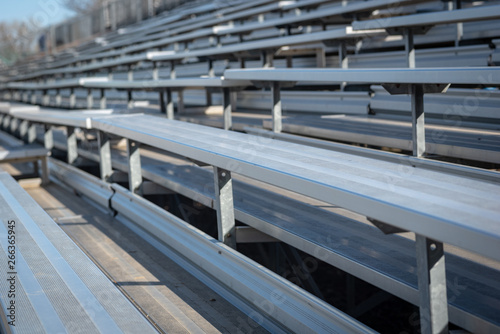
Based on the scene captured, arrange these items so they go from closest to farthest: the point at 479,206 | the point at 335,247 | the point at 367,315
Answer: the point at 479,206
the point at 335,247
the point at 367,315

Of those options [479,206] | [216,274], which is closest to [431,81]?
[479,206]

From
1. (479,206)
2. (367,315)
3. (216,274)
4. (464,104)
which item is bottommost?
(367,315)

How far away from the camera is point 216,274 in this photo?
294cm

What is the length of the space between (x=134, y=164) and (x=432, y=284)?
9.60ft

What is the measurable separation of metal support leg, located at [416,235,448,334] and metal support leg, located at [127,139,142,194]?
9.33 feet

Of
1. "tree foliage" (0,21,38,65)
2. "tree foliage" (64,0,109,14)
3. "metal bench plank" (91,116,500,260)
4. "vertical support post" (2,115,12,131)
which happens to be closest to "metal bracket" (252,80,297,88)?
"metal bench plank" (91,116,500,260)

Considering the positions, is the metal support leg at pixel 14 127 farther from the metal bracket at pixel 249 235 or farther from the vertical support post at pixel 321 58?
the metal bracket at pixel 249 235

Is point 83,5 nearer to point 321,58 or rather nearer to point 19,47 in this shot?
point 19,47

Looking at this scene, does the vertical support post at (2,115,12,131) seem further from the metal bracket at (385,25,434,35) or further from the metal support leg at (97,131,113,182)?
the metal bracket at (385,25,434,35)

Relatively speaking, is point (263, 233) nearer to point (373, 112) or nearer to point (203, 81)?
point (373, 112)

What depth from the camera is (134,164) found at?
→ 14.0 ft

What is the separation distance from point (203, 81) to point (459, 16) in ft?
8.68

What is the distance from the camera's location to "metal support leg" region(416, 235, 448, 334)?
5.74ft

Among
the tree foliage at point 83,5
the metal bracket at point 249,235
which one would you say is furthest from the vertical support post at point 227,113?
the tree foliage at point 83,5
